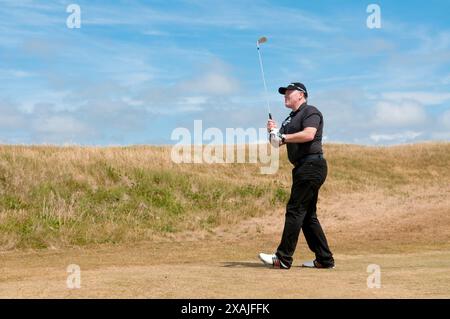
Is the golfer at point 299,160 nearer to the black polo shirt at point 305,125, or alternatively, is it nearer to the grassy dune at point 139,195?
the black polo shirt at point 305,125

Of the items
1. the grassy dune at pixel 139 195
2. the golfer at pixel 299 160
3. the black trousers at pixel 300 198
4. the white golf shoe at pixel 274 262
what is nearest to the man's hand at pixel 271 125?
the golfer at pixel 299 160

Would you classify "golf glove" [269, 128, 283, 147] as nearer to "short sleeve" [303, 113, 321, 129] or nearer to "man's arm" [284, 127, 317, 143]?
"man's arm" [284, 127, 317, 143]

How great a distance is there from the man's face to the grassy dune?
1033 centimetres

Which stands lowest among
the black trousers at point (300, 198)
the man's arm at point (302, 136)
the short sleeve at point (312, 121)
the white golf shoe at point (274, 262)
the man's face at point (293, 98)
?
the white golf shoe at point (274, 262)

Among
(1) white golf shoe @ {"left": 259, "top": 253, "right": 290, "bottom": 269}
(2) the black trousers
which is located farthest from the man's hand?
(1) white golf shoe @ {"left": 259, "top": 253, "right": 290, "bottom": 269}

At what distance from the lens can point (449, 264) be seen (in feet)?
35.6

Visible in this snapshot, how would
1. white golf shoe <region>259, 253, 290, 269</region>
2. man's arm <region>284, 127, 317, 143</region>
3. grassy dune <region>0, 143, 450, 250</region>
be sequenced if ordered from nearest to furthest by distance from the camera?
man's arm <region>284, 127, 317, 143</region>, white golf shoe <region>259, 253, 290, 269</region>, grassy dune <region>0, 143, 450, 250</region>

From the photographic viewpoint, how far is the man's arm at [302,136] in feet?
31.8

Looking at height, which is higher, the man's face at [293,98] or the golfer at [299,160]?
the man's face at [293,98]

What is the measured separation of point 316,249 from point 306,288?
2.78 m

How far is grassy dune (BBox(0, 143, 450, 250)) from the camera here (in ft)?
63.8

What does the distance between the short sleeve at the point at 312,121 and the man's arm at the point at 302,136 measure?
10cm

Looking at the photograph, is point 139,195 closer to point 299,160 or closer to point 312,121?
point 299,160

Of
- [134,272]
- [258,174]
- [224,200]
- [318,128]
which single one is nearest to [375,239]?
[224,200]
